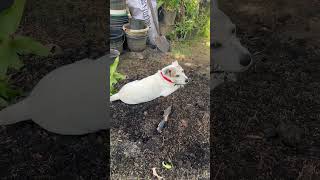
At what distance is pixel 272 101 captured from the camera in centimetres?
280

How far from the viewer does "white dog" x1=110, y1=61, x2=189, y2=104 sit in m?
2.13

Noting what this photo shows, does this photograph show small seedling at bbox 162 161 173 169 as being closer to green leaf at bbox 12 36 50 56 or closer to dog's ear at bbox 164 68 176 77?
dog's ear at bbox 164 68 176 77

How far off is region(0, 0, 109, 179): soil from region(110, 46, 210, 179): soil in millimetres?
222

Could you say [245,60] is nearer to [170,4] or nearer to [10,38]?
[170,4]

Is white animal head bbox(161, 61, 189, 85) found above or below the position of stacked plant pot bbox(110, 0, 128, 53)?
below

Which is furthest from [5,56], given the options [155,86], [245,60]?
[245,60]

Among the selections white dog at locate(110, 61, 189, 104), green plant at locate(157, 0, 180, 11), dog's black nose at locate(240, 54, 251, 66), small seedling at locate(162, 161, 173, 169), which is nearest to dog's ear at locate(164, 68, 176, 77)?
→ white dog at locate(110, 61, 189, 104)

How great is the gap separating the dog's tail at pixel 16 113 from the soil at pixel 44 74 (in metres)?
0.05

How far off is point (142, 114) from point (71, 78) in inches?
19.9

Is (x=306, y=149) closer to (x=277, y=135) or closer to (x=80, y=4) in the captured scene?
(x=277, y=135)

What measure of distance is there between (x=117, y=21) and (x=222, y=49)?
22.7 inches

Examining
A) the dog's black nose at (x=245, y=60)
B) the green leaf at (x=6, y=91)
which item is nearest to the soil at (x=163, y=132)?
the dog's black nose at (x=245, y=60)

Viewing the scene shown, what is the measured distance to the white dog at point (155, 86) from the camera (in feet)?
6.98

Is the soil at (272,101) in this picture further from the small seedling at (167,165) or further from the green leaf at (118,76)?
the green leaf at (118,76)
